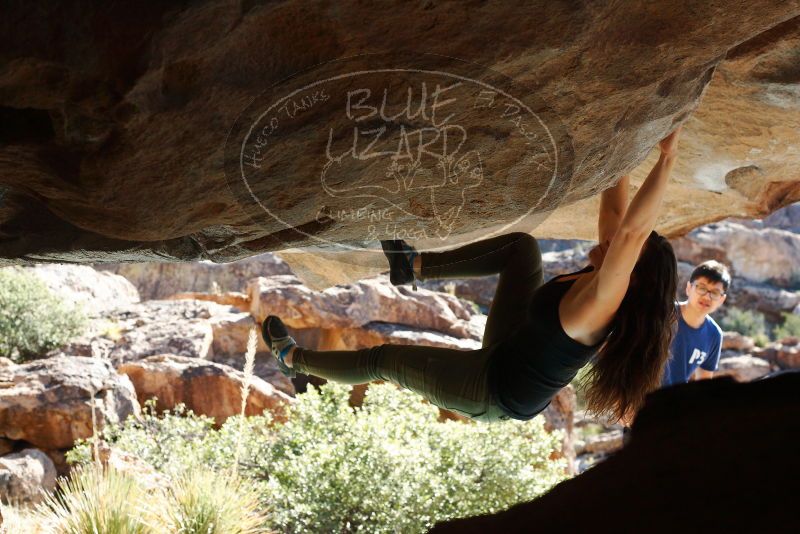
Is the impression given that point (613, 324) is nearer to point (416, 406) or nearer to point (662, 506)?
point (662, 506)

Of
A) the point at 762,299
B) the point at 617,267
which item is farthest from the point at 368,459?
the point at 762,299

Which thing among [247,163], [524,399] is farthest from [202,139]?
[524,399]

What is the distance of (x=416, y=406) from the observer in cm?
689

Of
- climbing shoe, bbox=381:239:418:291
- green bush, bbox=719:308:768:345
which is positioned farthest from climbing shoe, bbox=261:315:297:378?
green bush, bbox=719:308:768:345

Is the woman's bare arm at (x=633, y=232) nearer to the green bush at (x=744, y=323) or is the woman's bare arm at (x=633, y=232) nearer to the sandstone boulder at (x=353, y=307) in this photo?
the sandstone boulder at (x=353, y=307)

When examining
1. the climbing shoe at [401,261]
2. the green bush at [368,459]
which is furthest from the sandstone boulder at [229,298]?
the climbing shoe at [401,261]

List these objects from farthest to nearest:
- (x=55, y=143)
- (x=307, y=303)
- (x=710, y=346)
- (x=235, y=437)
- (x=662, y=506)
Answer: (x=307, y=303) < (x=235, y=437) < (x=710, y=346) < (x=55, y=143) < (x=662, y=506)

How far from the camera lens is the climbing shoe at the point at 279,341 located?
12.2ft

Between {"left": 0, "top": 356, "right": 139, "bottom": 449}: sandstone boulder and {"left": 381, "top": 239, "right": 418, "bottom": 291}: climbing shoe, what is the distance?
4385 mm

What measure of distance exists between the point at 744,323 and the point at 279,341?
1582cm

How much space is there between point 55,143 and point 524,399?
1.68m

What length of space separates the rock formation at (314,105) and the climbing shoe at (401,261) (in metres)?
0.46

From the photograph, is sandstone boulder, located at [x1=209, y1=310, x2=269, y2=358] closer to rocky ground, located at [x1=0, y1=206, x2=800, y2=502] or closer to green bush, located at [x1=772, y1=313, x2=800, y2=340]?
rocky ground, located at [x1=0, y1=206, x2=800, y2=502]

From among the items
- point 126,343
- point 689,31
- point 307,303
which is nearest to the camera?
point 689,31
